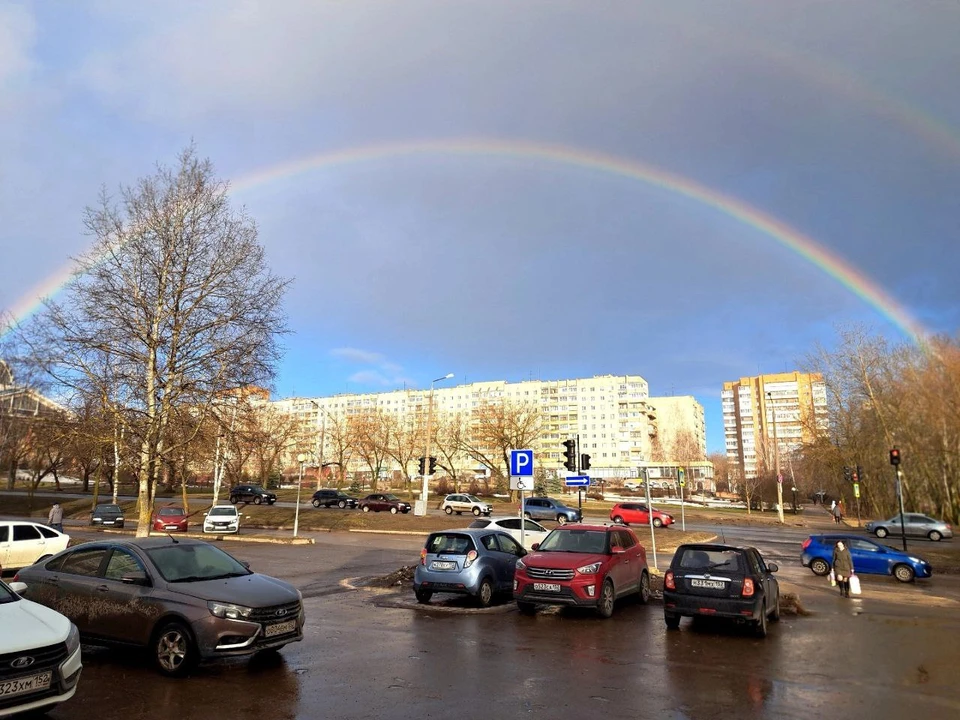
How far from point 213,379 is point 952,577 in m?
27.2

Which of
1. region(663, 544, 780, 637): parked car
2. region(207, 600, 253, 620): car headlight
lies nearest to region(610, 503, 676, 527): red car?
region(663, 544, 780, 637): parked car

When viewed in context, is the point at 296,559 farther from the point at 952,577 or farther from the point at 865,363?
the point at 865,363

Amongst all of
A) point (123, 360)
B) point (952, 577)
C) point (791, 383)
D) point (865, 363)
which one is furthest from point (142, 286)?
point (791, 383)

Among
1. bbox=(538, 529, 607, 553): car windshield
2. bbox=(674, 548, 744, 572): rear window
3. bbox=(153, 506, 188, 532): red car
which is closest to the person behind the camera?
bbox=(674, 548, 744, 572): rear window

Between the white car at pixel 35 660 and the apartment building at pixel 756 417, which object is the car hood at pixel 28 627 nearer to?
the white car at pixel 35 660

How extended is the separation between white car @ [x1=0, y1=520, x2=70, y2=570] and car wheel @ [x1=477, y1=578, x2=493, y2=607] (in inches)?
454

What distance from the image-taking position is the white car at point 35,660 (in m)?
5.04

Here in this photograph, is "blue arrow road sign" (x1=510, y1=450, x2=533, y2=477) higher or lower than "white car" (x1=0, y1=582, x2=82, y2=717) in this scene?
higher

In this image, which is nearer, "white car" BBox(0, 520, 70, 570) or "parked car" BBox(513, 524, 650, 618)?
"parked car" BBox(513, 524, 650, 618)

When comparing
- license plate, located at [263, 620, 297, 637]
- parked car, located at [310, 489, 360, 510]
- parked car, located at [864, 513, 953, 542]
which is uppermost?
license plate, located at [263, 620, 297, 637]

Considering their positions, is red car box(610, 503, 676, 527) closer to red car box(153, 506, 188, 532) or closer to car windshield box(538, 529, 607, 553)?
red car box(153, 506, 188, 532)

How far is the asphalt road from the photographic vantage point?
20.8 feet

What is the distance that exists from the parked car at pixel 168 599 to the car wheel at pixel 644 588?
8.25 meters

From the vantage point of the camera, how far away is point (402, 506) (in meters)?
51.9
